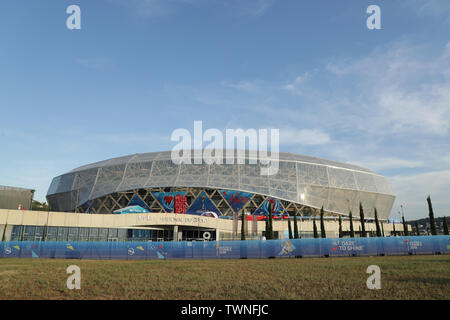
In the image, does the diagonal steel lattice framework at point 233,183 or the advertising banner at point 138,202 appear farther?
the advertising banner at point 138,202

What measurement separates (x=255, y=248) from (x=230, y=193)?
43622 millimetres

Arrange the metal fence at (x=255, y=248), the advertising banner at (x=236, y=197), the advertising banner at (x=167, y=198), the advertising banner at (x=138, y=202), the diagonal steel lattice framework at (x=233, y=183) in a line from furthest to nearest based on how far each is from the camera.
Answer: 1. the advertising banner at (x=138, y=202)
2. the diagonal steel lattice framework at (x=233, y=183)
3. the advertising banner at (x=236, y=197)
4. the advertising banner at (x=167, y=198)
5. the metal fence at (x=255, y=248)

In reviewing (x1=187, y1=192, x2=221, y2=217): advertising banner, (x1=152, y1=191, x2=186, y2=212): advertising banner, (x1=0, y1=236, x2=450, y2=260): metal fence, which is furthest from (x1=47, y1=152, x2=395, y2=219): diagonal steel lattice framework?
(x1=0, y1=236, x2=450, y2=260): metal fence

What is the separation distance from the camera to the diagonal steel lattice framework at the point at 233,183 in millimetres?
76188

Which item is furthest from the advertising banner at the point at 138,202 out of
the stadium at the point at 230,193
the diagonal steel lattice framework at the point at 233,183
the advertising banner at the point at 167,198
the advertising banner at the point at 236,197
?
the advertising banner at the point at 236,197

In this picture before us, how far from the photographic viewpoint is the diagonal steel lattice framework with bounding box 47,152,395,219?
76.2 m

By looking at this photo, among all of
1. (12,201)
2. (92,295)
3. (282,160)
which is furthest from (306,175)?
(92,295)

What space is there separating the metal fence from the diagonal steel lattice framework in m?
40.9

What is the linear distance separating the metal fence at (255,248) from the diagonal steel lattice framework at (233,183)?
4088 cm

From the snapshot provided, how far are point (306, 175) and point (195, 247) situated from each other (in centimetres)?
5523

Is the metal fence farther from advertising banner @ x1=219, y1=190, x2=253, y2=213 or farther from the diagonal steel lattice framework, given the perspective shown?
advertising banner @ x1=219, y1=190, x2=253, y2=213

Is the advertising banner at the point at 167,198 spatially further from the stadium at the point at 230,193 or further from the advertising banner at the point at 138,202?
the advertising banner at the point at 138,202
